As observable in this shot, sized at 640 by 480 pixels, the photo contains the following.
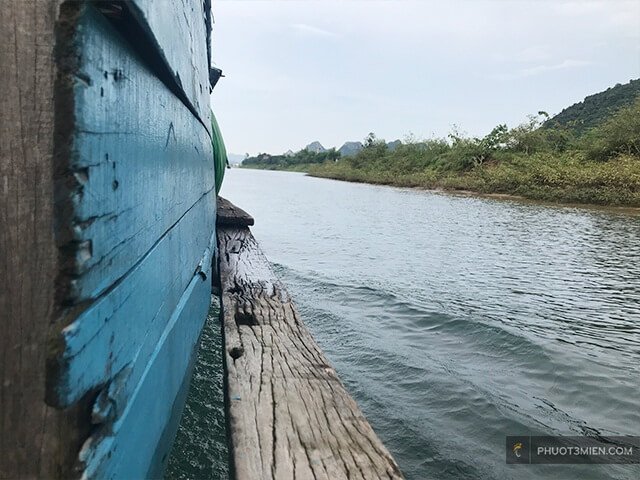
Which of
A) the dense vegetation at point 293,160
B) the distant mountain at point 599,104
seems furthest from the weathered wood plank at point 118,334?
the dense vegetation at point 293,160

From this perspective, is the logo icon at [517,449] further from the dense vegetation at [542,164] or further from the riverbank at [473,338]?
the dense vegetation at [542,164]

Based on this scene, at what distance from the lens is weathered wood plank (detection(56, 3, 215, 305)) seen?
70 cm

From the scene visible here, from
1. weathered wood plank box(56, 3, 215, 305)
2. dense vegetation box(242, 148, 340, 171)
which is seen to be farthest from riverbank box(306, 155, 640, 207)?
dense vegetation box(242, 148, 340, 171)

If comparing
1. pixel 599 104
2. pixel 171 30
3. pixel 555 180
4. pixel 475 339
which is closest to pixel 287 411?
pixel 171 30

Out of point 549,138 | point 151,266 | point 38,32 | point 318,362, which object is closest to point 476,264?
point 318,362

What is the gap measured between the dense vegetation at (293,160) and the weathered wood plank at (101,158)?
8770cm

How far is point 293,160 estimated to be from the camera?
104 metres

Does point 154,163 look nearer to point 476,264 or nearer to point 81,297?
point 81,297

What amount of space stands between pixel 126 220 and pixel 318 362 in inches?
48.2

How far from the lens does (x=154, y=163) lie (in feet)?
4.02

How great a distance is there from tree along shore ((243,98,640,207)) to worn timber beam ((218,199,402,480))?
71.5 feet

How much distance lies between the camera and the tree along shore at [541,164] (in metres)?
22.6

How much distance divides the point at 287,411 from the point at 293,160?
104270mm

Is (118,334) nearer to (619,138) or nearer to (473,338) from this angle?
(473,338)
